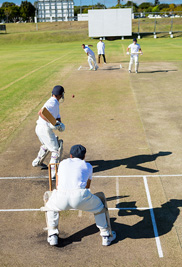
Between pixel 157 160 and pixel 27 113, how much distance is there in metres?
7.59

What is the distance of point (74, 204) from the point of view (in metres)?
5.15

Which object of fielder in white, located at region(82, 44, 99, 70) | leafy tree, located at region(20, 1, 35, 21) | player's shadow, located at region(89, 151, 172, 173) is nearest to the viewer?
player's shadow, located at region(89, 151, 172, 173)

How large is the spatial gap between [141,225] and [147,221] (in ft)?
0.62

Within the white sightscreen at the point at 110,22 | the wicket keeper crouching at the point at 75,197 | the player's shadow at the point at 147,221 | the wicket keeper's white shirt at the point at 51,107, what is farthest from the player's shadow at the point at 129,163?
the white sightscreen at the point at 110,22

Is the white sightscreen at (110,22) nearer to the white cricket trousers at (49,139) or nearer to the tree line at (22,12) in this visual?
the white cricket trousers at (49,139)

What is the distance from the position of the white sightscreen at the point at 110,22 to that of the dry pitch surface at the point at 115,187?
4389 cm

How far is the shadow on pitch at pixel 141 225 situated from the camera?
5.83 metres

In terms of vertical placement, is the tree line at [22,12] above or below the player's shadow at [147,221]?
above

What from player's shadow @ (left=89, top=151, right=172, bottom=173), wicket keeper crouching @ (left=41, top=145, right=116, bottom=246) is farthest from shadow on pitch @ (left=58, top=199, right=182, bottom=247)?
player's shadow @ (left=89, top=151, right=172, bottom=173)

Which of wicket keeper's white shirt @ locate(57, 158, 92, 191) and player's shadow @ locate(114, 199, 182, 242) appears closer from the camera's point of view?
wicket keeper's white shirt @ locate(57, 158, 92, 191)

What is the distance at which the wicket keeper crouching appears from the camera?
512 centimetres

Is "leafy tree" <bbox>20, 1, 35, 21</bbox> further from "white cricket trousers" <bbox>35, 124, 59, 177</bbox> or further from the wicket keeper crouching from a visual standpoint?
the wicket keeper crouching

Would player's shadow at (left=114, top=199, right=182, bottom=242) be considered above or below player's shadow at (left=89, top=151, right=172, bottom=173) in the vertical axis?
below

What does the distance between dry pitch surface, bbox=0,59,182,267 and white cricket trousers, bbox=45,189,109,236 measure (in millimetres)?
438
